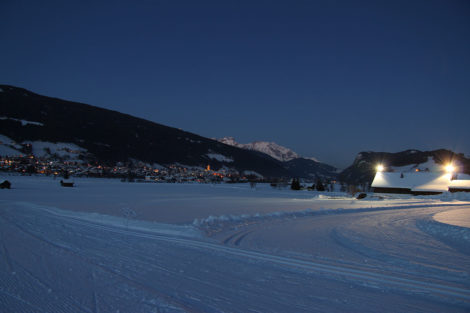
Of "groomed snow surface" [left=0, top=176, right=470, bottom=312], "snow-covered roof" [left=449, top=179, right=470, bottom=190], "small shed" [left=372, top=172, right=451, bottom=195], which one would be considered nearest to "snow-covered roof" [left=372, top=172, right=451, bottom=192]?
"small shed" [left=372, top=172, right=451, bottom=195]

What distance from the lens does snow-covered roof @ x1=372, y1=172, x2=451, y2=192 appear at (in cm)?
6319

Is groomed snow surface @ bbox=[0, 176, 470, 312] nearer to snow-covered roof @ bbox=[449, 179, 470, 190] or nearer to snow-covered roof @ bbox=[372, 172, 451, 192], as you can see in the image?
snow-covered roof @ bbox=[372, 172, 451, 192]

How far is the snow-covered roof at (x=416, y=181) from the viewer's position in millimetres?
63188

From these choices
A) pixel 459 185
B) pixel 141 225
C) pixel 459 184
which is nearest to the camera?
pixel 141 225

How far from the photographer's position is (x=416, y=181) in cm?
6494

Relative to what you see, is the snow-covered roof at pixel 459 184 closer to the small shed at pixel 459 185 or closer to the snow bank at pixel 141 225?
the small shed at pixel 459 185

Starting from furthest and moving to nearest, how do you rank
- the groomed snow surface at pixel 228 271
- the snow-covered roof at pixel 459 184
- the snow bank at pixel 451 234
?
the snow-covered roof at pixel 459 184
the snow bank at pixel 451 234
the groomed snow surface at pixel 228 271

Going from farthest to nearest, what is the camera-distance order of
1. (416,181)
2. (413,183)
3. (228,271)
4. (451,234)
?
(416,181) → (413,183) → (451,234) → (228,271)

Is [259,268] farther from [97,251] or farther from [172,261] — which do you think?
[97,251]

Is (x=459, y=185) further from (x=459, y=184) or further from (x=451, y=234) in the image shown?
(x=451, y=234)

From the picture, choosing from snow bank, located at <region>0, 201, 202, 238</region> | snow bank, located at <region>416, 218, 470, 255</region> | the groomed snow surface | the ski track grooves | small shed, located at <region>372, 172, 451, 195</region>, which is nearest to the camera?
the groomed snow surface

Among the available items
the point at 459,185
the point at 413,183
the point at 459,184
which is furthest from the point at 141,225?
the point at 459,184

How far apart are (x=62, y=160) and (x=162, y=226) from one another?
162m

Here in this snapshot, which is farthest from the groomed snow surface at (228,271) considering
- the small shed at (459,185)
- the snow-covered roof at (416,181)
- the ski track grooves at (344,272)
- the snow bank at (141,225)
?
the small shed at (459,185)
